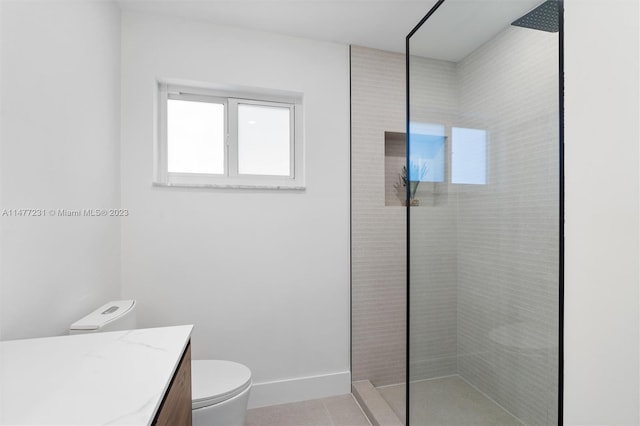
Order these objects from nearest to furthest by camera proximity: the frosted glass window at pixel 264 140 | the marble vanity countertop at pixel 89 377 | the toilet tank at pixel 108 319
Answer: the marble vanity countertop at pixel 89 377 < the toilet tank at pixel 108 319 < the frosted glass window at pixel 264 140

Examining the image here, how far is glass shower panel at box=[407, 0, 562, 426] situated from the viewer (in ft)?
3.07

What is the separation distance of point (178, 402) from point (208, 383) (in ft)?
2.17

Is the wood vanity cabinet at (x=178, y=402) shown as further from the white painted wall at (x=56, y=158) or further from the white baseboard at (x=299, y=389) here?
the white baseboard at (x=299, y=389)

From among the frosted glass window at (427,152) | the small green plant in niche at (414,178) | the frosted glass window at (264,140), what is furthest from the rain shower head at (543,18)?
the frosted glass window at (264,140)

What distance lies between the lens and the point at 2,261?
948mm

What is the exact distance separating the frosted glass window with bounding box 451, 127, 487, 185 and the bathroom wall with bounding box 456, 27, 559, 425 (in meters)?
0.03

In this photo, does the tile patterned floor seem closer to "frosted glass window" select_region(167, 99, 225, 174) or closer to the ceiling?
"frosted glass window" select_region(167, 99, 225, 174)

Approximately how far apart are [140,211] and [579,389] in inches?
80.0

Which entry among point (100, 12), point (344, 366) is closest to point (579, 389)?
point (344, 366)

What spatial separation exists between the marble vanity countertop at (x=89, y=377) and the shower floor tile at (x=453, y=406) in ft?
3.43

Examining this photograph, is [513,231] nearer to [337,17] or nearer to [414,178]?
[414,178]

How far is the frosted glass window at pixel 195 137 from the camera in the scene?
2037 millimetres

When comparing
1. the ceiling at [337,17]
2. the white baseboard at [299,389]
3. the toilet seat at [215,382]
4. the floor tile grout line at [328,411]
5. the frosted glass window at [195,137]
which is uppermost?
the ceiling at [337,17]

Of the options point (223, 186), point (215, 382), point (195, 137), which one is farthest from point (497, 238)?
point (195, 137)
